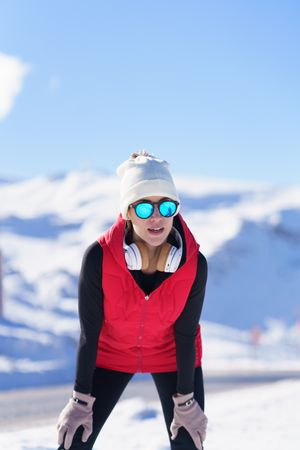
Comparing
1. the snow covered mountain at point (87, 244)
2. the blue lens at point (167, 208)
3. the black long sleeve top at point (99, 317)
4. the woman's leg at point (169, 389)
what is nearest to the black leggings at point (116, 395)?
the woman's leg at point (169, 389)

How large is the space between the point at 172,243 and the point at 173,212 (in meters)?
0.19

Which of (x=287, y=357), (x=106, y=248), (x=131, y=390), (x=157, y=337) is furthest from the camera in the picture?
(x=287, y=357)

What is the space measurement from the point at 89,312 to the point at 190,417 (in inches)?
30.7

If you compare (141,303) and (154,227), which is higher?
(154,227)

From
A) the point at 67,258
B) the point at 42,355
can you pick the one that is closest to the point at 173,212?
the point at 42,355

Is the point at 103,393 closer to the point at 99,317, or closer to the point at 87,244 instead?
the point at 99,317

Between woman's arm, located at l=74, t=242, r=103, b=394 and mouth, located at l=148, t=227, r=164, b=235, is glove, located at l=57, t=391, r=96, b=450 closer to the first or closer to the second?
woman's arm, located at l=74, t=242, r=103, b=394

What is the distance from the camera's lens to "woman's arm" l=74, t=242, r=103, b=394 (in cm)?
319

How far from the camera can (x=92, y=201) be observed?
95.8 meters

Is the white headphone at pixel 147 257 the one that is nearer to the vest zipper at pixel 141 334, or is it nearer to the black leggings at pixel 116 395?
the vest zipper at pixel 141 334

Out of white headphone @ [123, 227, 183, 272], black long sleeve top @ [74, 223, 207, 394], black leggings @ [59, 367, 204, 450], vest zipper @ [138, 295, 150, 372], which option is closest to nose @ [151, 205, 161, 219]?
white headphone @ [123, 227, 183, 272]

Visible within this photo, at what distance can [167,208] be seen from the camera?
3.24m

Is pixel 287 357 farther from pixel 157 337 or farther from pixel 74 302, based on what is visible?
pixel 157 337

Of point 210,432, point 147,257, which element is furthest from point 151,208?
point 210,432
